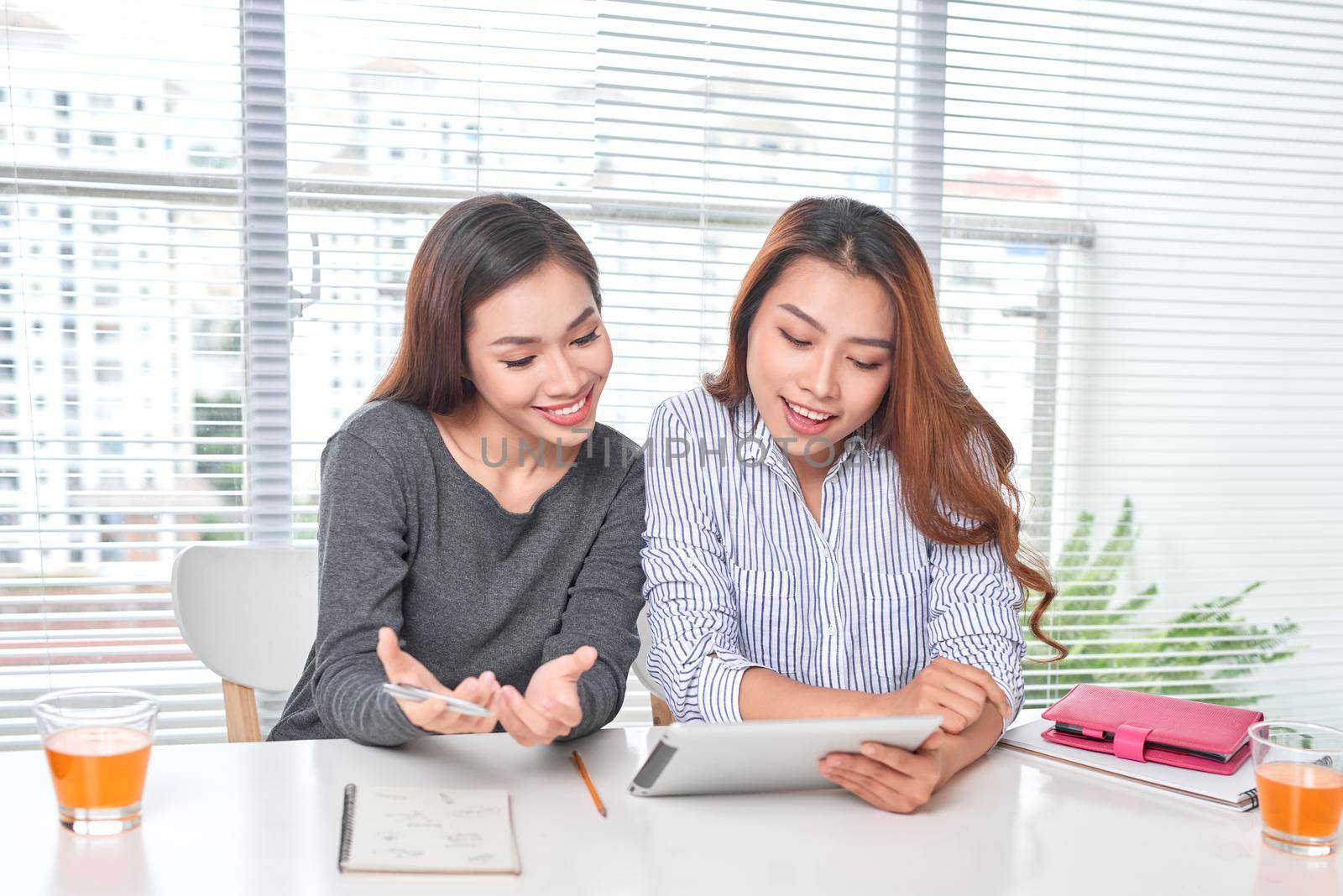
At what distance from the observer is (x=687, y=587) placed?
4.68ft

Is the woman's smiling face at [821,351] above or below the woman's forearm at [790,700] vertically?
above

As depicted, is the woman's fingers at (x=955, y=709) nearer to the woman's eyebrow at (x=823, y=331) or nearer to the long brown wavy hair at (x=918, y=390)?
the long brown wavy hair at (x=918, y=390)

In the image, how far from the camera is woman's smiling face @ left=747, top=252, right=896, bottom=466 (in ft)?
4.63

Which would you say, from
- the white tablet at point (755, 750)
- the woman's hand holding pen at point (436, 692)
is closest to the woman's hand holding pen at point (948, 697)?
the white tablet at point (755, 750)

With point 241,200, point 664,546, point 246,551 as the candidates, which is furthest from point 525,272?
point 241,200

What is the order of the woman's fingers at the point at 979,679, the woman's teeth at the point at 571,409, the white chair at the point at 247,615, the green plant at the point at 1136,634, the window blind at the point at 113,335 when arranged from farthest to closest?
1. the green plant at the point at 1136,634
2. the window blind at the point at 113,335
3. the white chair at the point at 247,615
4. the woman's teeth at the point at 571,409
5. the woman's fingers at the point at 979,679

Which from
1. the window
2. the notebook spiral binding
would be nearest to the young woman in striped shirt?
the notebook spiral binding

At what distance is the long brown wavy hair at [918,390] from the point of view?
1440 mm

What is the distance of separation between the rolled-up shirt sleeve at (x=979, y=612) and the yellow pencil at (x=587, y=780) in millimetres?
514

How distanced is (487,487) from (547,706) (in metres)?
0.49

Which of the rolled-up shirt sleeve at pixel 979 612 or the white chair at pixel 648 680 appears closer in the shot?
the rolled-up shirt sleeve at pixel 979 612

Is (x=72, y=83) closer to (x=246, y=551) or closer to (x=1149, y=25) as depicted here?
(x=246, y=551)

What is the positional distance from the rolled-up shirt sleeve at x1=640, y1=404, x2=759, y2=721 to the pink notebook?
41 centimetres

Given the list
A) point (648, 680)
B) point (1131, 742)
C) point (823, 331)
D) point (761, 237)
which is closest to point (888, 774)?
point (1131, 742)
